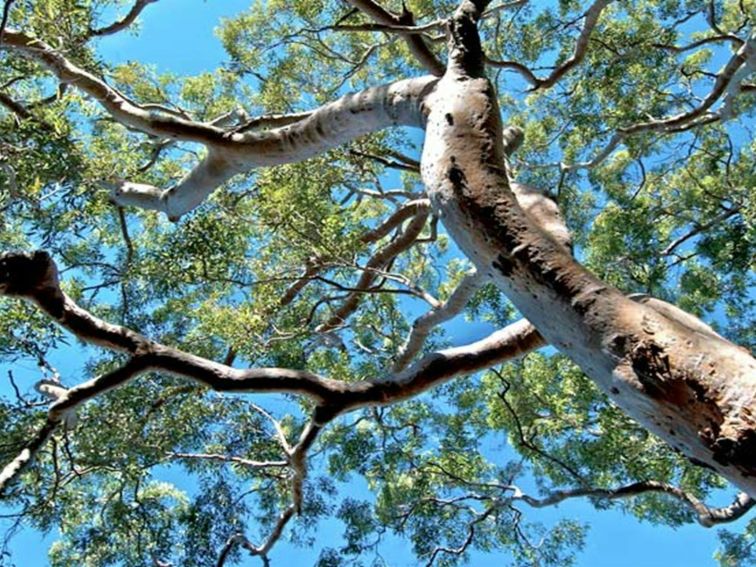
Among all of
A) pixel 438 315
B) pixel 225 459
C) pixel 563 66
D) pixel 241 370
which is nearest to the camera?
pixel 241 370

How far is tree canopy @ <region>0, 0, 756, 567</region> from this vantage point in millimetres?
2594

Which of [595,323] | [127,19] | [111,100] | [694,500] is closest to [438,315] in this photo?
A: [694,500]

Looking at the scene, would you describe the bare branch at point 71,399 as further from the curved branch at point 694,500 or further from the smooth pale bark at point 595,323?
the curved branch at point 694,500

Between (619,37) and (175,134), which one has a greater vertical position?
(619,37)

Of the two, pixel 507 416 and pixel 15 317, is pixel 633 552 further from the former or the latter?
pixel 15 317

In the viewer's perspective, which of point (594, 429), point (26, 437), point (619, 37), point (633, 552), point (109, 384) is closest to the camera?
point (109, 384)

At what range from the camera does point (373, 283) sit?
7.92 m

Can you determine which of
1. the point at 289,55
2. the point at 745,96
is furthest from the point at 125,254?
the point at 745,96

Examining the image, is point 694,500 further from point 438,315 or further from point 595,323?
point 595,323

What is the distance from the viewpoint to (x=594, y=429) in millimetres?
6707

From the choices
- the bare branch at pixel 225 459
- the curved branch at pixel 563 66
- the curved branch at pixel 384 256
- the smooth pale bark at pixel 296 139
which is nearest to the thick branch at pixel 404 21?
the curved branch at pixel 563 66

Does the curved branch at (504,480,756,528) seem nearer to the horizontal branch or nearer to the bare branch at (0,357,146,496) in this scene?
the horizontal branch

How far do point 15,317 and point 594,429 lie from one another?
5037 millimetres

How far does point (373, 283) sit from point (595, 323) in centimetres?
604
